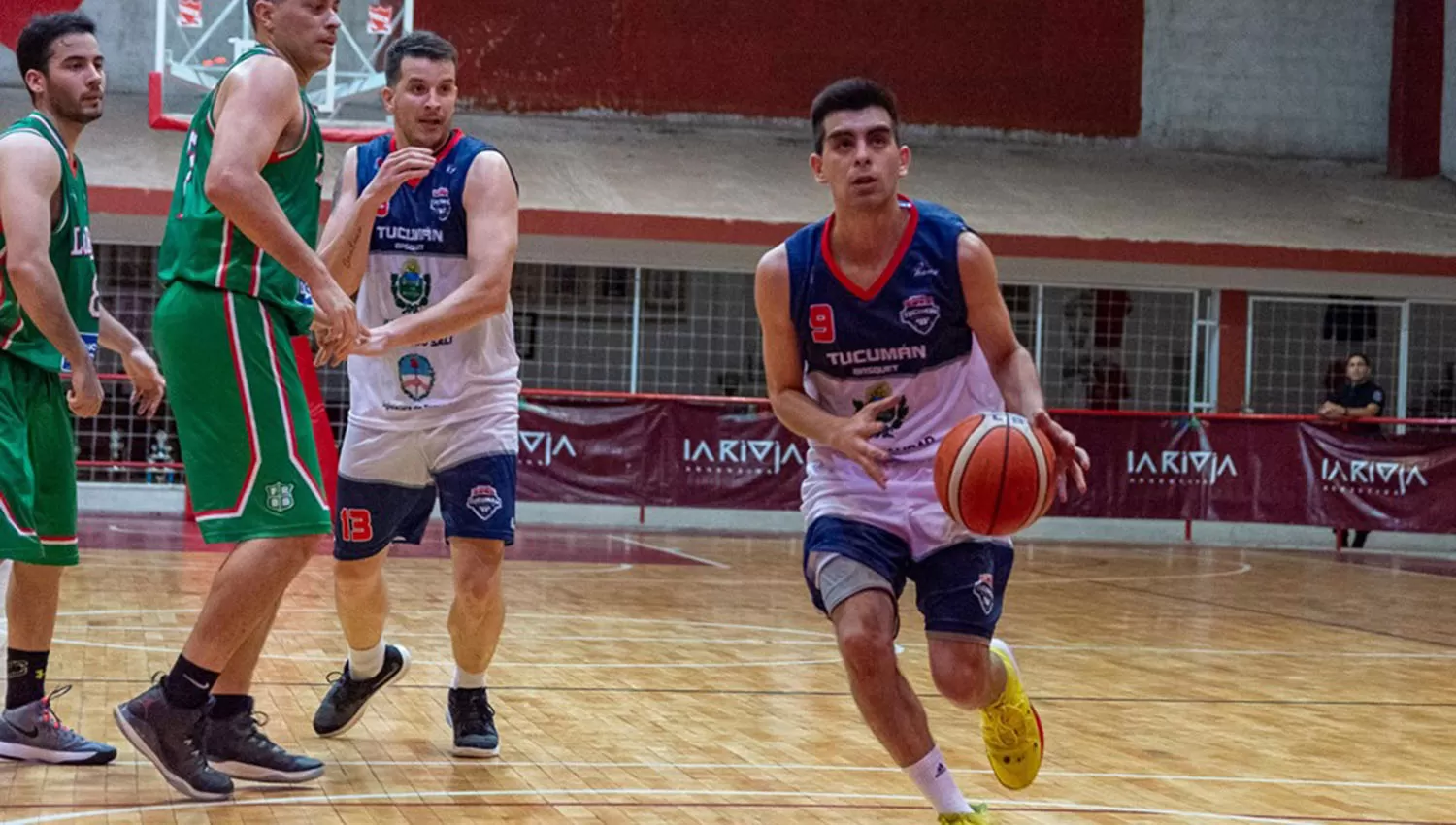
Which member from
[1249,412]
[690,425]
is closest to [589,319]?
[690,425]

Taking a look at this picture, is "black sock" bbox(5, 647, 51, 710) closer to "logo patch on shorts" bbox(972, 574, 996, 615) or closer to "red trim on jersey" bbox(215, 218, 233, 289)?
"red trim on jersey" bbox(215, 218, 233, 289)

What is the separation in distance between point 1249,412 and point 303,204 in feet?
50.6

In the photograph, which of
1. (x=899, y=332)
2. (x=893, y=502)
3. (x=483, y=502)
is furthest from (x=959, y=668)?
(x=483, y=502)

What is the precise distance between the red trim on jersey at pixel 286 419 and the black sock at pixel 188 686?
509 millimetres

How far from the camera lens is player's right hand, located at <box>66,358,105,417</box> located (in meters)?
4.77

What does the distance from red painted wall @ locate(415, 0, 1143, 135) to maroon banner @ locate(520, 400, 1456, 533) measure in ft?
20.6

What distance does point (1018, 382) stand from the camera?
14.1 ft

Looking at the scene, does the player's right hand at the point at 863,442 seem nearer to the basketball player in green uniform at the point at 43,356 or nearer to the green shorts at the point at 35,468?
the basketball player in green uniform at the point at 43,356

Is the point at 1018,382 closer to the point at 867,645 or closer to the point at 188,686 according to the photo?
the point at 867,645

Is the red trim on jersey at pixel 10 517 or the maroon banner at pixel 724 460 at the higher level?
the red trim on jersey at pixel 10 517

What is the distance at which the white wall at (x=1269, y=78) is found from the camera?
21.6m

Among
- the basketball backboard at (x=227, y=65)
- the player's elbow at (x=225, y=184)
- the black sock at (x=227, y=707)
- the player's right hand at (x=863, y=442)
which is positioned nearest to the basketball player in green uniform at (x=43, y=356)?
the black sock at (x=227, y=707)

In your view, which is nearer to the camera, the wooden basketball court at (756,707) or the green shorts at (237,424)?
the green shorts at (237,424)

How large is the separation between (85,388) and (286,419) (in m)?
0.71
